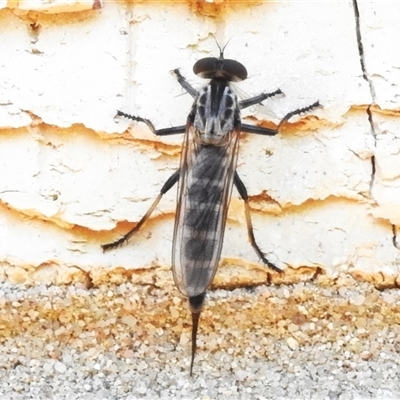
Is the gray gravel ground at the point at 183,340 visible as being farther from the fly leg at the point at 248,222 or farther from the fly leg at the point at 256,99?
the fly leg at the point at 256,99

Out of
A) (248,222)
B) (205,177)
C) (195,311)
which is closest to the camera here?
(195,311)

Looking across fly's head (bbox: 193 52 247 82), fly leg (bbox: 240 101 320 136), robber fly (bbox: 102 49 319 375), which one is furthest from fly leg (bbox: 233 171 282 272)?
fly's head (bbox: 193 52 247 82)

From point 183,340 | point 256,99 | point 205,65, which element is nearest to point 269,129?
point 256,99

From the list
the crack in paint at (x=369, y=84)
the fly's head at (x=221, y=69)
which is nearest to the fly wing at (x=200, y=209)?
the fly's head at (x=221, y=69)

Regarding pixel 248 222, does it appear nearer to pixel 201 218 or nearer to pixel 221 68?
pixel 201 218

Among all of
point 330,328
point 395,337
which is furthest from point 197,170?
point 395,337

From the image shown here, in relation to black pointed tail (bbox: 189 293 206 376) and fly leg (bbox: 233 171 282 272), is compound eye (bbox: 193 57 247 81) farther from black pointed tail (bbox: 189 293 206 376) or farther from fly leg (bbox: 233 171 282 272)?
black pointed tail (bbox: 189 293 206 376)

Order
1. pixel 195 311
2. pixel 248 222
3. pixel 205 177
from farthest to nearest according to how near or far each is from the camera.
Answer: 1. pixel 205 177
2. pixel 248 222
3. pixel 195 311
